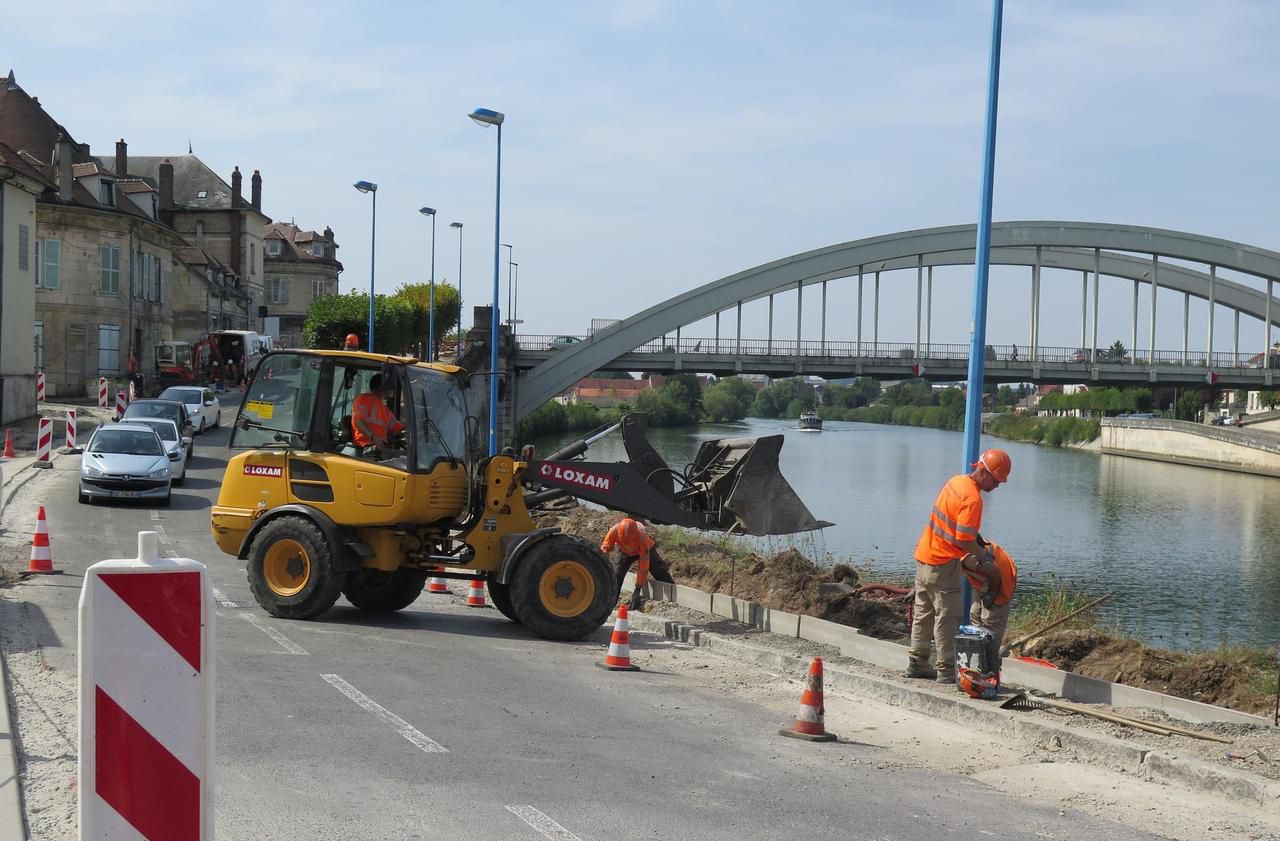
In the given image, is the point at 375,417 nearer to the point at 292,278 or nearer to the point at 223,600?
the point at 223,600

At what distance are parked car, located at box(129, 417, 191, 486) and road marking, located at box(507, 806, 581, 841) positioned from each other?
1963cm

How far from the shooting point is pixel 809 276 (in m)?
53.4

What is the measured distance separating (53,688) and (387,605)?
523 cm

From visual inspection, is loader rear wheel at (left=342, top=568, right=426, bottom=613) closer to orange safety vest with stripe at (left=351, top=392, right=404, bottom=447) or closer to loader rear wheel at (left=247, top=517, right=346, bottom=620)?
loader rear wheel at (left=247, top=517, right=346, bottom=620)

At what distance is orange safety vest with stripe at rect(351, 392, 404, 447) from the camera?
41.0 feet

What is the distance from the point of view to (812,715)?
28.0 ft

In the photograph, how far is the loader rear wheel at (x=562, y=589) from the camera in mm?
12375

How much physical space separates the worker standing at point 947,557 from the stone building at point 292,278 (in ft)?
277

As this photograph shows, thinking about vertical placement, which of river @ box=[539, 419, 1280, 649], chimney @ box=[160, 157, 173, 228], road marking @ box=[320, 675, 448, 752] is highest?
chimney @ box=[160, 157, 173, 228]

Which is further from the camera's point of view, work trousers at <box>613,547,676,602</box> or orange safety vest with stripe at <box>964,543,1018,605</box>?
work trousers at <box>613,547,676,602</box>

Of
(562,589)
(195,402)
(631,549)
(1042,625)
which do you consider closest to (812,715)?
(562,589)

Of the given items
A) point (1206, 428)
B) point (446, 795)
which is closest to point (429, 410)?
point (446, 795)

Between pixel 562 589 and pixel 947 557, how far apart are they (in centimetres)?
420

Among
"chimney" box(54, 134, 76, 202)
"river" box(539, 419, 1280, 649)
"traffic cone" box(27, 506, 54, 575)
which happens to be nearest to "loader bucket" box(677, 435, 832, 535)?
"river" box(539, 419, 1280, 649)
